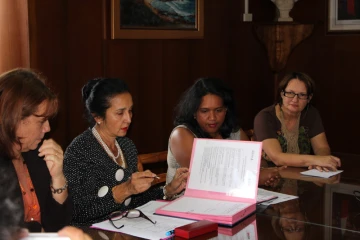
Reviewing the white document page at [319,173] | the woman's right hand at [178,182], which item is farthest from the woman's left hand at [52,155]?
the white document page at [319,173]

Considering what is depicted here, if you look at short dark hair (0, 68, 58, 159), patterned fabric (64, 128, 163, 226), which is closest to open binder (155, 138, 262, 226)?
patterned fabric (64, 128, 163, 226)

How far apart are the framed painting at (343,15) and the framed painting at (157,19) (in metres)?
1.37

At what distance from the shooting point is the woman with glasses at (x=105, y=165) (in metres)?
2.48

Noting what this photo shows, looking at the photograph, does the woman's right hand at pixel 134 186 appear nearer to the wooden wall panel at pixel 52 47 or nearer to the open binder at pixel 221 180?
the open binder at pixel 221 180

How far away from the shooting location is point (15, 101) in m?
2.08

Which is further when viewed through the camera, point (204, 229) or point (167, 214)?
point (167, 214)

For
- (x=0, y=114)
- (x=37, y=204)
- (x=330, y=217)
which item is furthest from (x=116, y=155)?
(x=330, y=217)

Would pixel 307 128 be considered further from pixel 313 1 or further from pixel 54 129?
pixel 313 1

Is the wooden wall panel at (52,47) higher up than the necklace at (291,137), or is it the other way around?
the wooden wall panel at (52,47)

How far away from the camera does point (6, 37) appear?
10.8 feet

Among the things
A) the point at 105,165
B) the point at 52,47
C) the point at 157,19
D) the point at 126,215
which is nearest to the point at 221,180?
the point at 126,215

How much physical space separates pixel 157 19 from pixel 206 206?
6.99ft

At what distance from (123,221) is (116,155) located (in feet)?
2.14

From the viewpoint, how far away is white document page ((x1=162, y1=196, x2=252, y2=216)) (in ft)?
7.37
